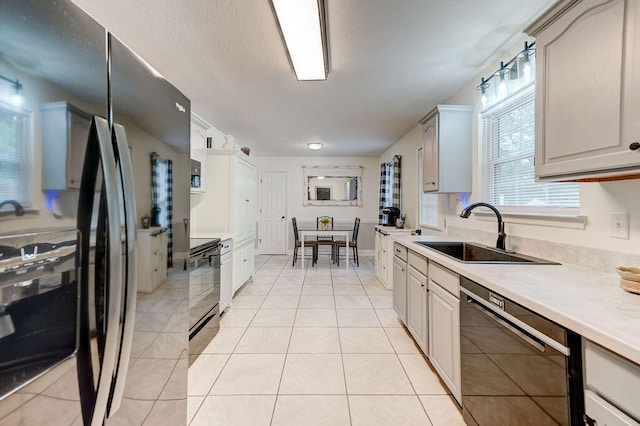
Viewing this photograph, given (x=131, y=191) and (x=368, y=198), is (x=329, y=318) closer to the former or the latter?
(x=131, y=191)

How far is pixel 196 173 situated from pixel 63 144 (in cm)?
247

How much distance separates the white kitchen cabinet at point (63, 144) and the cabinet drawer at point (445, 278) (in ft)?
5.68

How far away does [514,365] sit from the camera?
110cm

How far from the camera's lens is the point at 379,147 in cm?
571

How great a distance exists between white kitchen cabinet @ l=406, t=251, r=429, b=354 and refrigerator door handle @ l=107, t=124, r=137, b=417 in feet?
6.03

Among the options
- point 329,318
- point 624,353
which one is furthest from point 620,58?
point 329,318

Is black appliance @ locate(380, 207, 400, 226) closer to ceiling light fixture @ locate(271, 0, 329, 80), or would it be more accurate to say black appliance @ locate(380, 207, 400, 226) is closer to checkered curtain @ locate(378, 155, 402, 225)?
checkered curtain @ locate(378, 155, 402, 225)

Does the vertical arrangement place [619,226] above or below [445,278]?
above

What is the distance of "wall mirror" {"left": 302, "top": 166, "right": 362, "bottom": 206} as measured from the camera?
22.1ft

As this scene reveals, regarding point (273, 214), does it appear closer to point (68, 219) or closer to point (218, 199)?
point (218, 199)

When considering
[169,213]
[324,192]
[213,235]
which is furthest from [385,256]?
[169,213]

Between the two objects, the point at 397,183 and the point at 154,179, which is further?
the point at 397,183

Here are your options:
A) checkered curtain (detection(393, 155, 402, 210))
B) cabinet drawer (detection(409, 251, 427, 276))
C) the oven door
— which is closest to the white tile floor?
the oven door

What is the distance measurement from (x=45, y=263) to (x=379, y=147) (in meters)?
5.68
